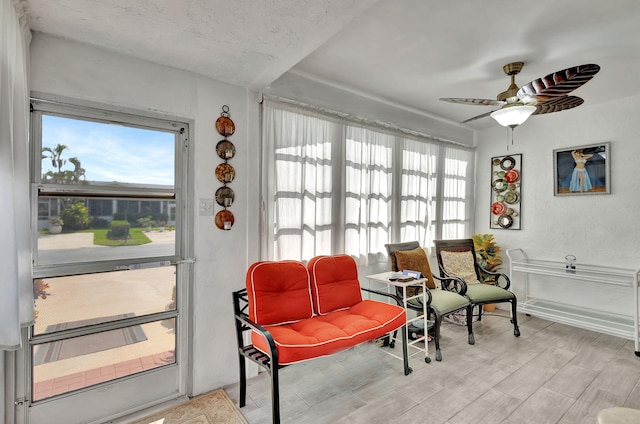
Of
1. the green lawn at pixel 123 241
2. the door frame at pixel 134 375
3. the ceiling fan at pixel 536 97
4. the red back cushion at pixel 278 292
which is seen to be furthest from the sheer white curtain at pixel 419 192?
the green lawn at pixel 123 241

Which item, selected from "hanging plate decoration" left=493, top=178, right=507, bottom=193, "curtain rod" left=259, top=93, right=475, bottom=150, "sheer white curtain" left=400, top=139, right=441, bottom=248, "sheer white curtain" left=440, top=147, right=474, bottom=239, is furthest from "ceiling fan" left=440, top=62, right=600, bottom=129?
"hanging plate decoration" left=493, top=178, right=507, bottom=193

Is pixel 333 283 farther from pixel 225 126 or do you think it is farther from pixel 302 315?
pixel 225 126

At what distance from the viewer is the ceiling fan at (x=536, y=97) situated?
2027 mm

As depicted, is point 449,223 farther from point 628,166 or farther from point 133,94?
point 133,94

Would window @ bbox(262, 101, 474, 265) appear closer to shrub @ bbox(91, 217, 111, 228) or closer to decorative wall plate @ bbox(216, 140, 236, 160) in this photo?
decorative wall plate @ bbox(216, 140, 236, 160)

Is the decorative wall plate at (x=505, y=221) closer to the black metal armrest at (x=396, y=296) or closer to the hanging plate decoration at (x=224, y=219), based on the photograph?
the black metal armrest at (x=396, y=296)

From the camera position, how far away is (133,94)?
217 centimetres

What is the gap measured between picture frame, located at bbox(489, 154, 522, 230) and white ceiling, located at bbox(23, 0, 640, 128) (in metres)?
1.48

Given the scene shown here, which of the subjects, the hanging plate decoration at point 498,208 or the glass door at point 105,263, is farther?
the hanging plate decoration at point 498,208

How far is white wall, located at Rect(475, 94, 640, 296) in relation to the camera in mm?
3535

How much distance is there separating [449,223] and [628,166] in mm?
2025

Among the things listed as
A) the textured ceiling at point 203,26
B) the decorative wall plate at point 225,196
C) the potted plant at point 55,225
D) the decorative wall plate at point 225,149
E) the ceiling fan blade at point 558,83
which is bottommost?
the potted plant at point 55,225

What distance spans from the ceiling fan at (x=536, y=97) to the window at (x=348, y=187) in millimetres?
1161

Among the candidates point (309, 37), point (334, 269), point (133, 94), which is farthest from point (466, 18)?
point (133, 94)
